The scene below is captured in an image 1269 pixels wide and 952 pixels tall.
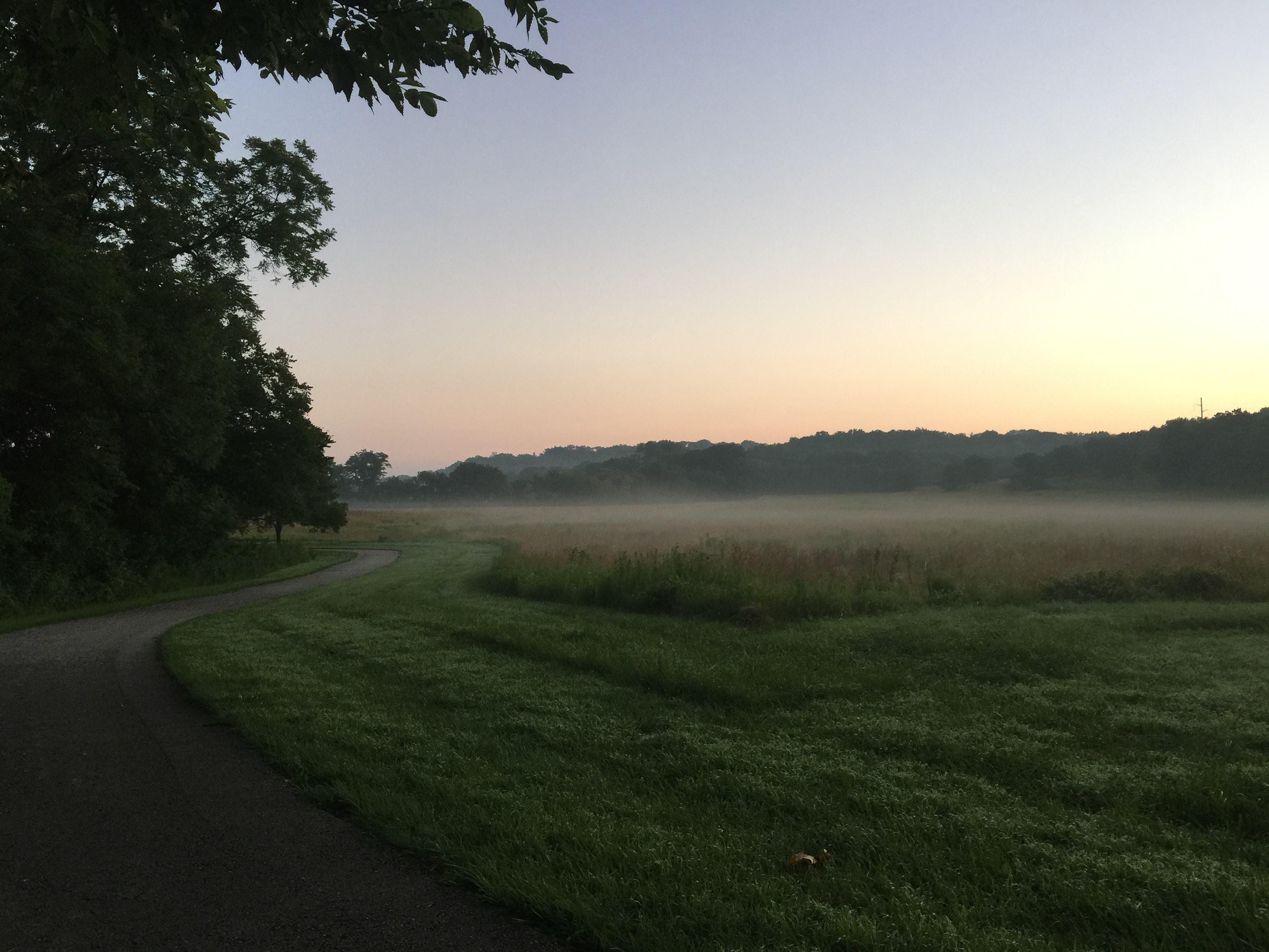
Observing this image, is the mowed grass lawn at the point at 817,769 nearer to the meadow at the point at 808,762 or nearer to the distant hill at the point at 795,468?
the meadow at the point at 808,762

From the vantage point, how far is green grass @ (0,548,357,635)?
46.1 ft

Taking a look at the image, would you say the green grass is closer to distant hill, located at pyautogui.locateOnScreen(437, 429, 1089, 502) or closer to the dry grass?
the dry grass

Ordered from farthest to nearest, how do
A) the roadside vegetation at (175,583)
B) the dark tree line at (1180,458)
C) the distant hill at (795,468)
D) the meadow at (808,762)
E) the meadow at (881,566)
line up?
the distant hill at (795,468), the dark tree line at (1180,458), the roadside vegetation at (175,583), the meadow at (881,566), the meadow at (808,762)

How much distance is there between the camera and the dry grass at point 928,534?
622 inches

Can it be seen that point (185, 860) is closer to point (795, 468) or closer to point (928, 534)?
point (928, 534)

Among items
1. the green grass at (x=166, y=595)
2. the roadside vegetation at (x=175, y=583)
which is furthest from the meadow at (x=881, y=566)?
the roadside vegetation at (x=175, y=583)

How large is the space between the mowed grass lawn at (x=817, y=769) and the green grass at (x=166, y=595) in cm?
535

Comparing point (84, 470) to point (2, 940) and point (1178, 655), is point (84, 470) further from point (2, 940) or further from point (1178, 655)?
point (1178, 655)

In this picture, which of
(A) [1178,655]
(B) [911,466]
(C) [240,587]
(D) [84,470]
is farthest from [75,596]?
(B) [911,466]

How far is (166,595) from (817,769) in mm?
18213

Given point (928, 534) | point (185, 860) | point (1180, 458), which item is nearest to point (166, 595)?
point (185, 860)

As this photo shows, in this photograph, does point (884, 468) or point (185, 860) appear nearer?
point (185, 860)

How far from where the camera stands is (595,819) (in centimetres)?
462

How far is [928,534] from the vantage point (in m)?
29.2
